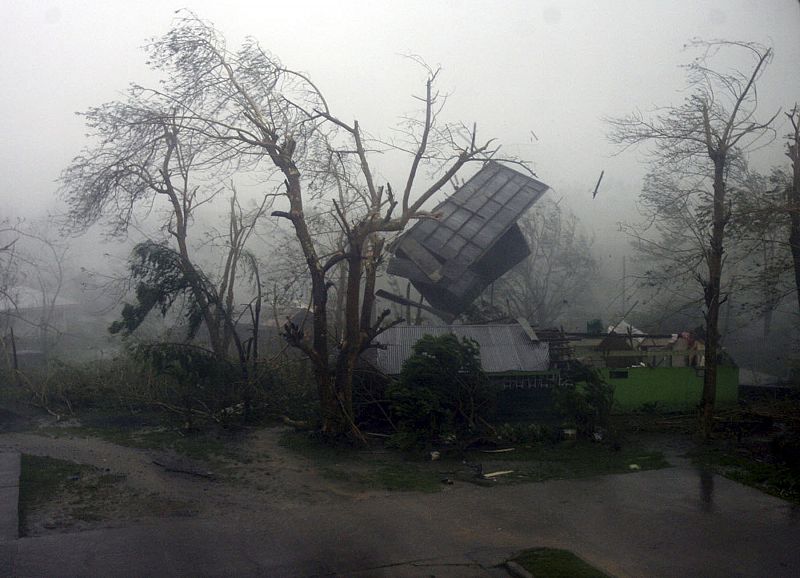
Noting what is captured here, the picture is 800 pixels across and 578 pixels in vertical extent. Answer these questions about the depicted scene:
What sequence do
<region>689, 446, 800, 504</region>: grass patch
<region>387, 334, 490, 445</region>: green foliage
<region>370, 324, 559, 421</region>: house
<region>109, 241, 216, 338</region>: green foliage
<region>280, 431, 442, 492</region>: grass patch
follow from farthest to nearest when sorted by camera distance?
<region>109, 241, 216, 338</region>: green foliage < <region>370, 324, 559, 421</region>: house < <region>387, 334, 490, 445</region>: green foliage < <region>280, 431, 442, 492</region>: grass patch < <region>689, 446, 800, 504</region>: grass patch

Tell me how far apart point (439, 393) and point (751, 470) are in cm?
508

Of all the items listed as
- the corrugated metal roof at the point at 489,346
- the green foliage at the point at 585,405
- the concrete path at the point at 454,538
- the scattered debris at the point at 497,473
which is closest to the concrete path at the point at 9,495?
the concrete path at the point at 454,538

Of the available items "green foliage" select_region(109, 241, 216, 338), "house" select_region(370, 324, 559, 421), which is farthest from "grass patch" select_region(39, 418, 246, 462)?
"house" select_region(370, 324, 559, 421)

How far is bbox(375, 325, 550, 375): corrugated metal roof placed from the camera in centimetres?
1412

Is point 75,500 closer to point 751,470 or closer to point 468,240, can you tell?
point 751,470

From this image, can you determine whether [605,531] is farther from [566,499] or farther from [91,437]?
[91,437]

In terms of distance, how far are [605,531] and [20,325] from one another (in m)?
26.9

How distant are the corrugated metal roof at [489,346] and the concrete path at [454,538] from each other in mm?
4797

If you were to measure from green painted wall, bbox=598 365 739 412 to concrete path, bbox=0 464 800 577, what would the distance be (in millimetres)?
5290

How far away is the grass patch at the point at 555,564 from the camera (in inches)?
241

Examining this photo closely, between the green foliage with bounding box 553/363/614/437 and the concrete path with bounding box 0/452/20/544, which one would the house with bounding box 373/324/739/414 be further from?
the concrete path with bounding box 0/452/20/544

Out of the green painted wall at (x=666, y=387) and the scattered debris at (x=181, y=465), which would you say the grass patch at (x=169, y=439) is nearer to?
the scattered debris at (x=181, y=465)

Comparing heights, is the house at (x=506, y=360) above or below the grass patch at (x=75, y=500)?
above

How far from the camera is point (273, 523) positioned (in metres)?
7.86
